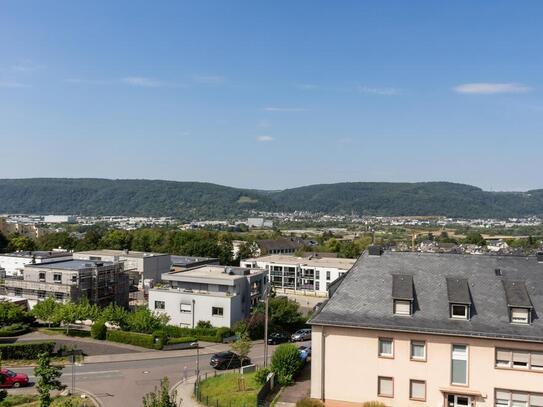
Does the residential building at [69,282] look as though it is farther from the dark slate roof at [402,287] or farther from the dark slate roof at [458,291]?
the dark slate roof at [458,291]

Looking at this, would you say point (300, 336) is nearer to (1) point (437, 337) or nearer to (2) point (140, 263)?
(1) point (437, 337)

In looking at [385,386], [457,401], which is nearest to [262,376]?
[385,386]

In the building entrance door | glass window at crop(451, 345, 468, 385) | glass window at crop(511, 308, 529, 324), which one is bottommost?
the building entrance door

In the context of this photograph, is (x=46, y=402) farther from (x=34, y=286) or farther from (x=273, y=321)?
(x=34, y=286)

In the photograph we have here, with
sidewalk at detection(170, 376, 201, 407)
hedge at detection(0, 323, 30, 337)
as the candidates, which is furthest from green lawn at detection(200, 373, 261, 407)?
hedge at detection(0, 323, 30, 337)

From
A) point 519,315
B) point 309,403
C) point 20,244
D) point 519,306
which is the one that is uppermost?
point 519,306

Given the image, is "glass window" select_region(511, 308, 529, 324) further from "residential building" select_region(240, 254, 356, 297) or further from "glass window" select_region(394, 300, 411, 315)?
"residential building" select_region(240, 254, 356, 297)
